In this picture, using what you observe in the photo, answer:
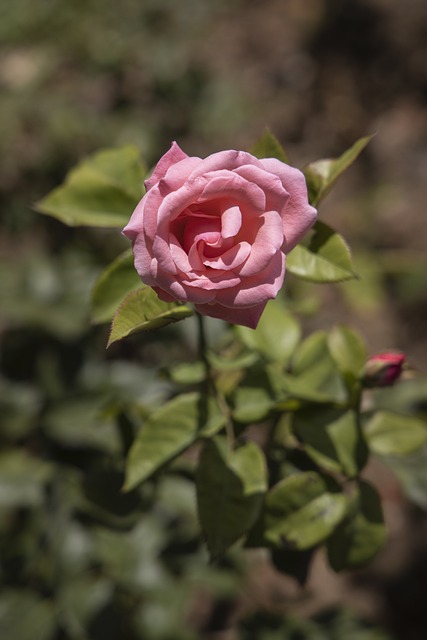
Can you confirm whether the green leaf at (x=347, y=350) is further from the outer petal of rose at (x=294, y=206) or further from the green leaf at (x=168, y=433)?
the outer petal of rose at (x=294, y=206)

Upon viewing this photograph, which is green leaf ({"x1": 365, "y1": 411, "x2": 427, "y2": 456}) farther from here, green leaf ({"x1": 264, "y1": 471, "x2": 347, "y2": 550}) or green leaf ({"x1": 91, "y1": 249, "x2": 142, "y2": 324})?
green leaf ({"x1": 91, "y1": 249, "x2": 142, "y2": 324})

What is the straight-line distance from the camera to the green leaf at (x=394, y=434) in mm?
1143

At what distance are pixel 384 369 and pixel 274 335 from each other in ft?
0.76

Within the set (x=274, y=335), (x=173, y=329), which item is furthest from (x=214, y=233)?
(x=173, y=329)

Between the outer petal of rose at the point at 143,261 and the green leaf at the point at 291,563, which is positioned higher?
the outer petal of rose at the point at 143,261

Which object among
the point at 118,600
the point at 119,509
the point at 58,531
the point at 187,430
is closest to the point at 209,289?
the point at 187,430

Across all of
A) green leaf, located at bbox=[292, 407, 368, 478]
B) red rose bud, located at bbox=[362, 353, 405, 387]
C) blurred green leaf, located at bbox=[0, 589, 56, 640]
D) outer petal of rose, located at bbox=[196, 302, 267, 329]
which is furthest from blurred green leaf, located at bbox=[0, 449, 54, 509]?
outer petal of rose, located at bbox=[196, 302, 267, 329]

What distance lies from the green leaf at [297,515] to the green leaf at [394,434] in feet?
0.43

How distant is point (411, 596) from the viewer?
2168 mm

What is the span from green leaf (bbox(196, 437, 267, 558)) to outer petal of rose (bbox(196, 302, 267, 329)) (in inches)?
11.3

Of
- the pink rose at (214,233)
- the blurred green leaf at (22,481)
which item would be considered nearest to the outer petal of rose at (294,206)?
the pink rose at (214,233)

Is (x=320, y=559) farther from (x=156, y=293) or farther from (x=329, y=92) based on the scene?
(x=329, y=92)

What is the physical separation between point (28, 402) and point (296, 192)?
975mm

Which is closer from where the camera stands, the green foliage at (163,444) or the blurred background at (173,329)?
the green foliage at (163,444)
